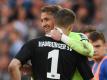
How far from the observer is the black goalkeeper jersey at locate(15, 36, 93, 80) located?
729 cm

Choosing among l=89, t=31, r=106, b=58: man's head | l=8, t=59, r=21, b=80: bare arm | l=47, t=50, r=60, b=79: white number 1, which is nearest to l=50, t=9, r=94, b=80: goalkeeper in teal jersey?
l=47, t=50, r=60, b=79: white number 1

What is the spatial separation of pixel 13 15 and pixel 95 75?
8467 millimetres

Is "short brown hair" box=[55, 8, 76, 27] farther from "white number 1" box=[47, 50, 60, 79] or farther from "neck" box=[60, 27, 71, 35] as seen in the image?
"white number 1" box=[47, 50, 60, 79]

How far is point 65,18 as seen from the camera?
730 cm

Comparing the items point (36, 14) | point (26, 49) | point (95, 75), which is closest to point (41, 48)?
point (26, 49)

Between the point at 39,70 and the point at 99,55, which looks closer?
the point at 39,70

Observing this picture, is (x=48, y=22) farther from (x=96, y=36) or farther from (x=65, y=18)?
(x=96, y=36)

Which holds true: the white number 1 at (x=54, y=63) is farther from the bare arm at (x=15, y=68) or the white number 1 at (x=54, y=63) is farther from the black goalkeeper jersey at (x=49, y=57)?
the bare arm at (x=15, y=68)

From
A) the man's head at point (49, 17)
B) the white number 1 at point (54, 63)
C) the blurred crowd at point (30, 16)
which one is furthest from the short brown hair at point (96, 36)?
the blurred crowd at point (30, 16)

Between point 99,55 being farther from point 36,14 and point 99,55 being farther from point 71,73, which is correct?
point 36,14

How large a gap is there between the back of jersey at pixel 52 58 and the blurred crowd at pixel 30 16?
7.36 m

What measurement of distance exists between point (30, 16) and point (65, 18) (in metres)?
8.81

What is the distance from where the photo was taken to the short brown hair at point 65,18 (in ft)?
24.0

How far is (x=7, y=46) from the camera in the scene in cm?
1456
